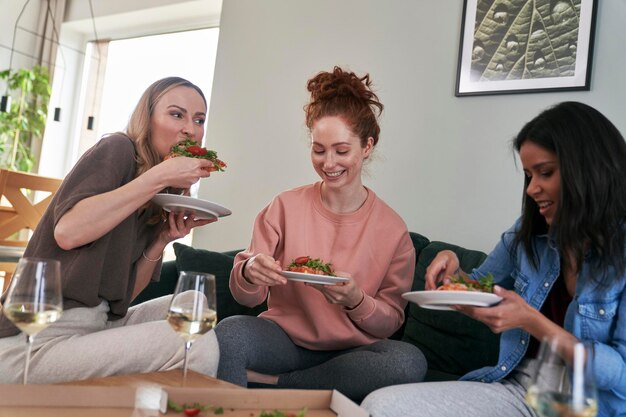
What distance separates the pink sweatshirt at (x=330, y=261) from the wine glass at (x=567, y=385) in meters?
1.30

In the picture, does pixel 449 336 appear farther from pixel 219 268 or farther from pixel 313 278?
pixel 219 268

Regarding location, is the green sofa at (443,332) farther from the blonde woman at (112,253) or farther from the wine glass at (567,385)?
the wine glass at (567,385)

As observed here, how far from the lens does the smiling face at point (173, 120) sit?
2316 mm

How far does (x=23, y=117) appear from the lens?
619cm

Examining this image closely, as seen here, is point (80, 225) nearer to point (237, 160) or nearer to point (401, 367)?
point (401, 367)

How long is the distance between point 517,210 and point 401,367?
1.11 metres

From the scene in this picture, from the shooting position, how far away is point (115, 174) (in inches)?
80.9

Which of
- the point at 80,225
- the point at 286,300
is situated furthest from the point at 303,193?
the point at 80,225

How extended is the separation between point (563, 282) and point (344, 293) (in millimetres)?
632

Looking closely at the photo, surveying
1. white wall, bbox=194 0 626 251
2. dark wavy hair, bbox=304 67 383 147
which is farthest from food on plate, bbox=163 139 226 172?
white wall, bbox=194 0 626 251

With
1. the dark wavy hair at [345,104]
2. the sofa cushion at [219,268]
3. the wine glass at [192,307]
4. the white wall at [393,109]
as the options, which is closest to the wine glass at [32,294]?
the wine glass at [192,307]

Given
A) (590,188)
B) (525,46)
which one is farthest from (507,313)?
(525,46)

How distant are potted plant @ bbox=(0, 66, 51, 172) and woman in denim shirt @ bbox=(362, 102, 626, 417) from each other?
5200 millimetres

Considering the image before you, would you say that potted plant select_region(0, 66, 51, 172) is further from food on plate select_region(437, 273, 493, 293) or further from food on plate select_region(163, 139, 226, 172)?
food on plate select_region(437, 273, 493, 293)
